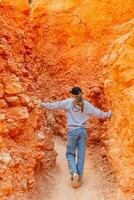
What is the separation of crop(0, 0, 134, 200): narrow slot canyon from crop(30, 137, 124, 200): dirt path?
0.02 m

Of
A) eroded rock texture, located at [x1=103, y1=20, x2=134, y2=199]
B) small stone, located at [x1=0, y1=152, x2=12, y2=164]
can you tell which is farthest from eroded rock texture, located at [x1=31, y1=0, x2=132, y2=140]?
small stone, located at [x1=0, y1=152, x2=12, y2=164]

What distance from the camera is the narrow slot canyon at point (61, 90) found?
308 inches

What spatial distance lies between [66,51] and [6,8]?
6.71 feet

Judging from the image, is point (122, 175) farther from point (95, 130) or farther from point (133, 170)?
point (95, 130)

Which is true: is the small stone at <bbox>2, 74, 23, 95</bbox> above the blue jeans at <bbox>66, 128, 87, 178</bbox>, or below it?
above

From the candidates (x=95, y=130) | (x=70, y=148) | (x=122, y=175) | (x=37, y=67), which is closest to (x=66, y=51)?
(x=37, y=67)

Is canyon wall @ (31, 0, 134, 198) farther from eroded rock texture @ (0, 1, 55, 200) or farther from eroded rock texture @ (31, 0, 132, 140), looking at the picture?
eroded rock texture @ (0, 1, 55, 200)

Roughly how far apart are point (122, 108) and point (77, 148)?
3.59 feet

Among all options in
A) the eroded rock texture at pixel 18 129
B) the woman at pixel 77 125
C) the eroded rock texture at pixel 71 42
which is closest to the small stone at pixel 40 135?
the eroded rock texture at pixel 18 129

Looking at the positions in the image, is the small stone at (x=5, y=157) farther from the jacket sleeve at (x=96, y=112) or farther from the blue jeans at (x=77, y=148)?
the jacket sleeve at (x=96, y=112)

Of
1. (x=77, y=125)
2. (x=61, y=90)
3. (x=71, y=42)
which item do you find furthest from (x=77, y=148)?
(x=71, y=42)

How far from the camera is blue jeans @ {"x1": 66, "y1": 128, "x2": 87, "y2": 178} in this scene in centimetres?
819

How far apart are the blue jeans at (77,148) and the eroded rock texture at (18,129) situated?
50 centimetres

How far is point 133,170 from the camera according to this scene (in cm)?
766
